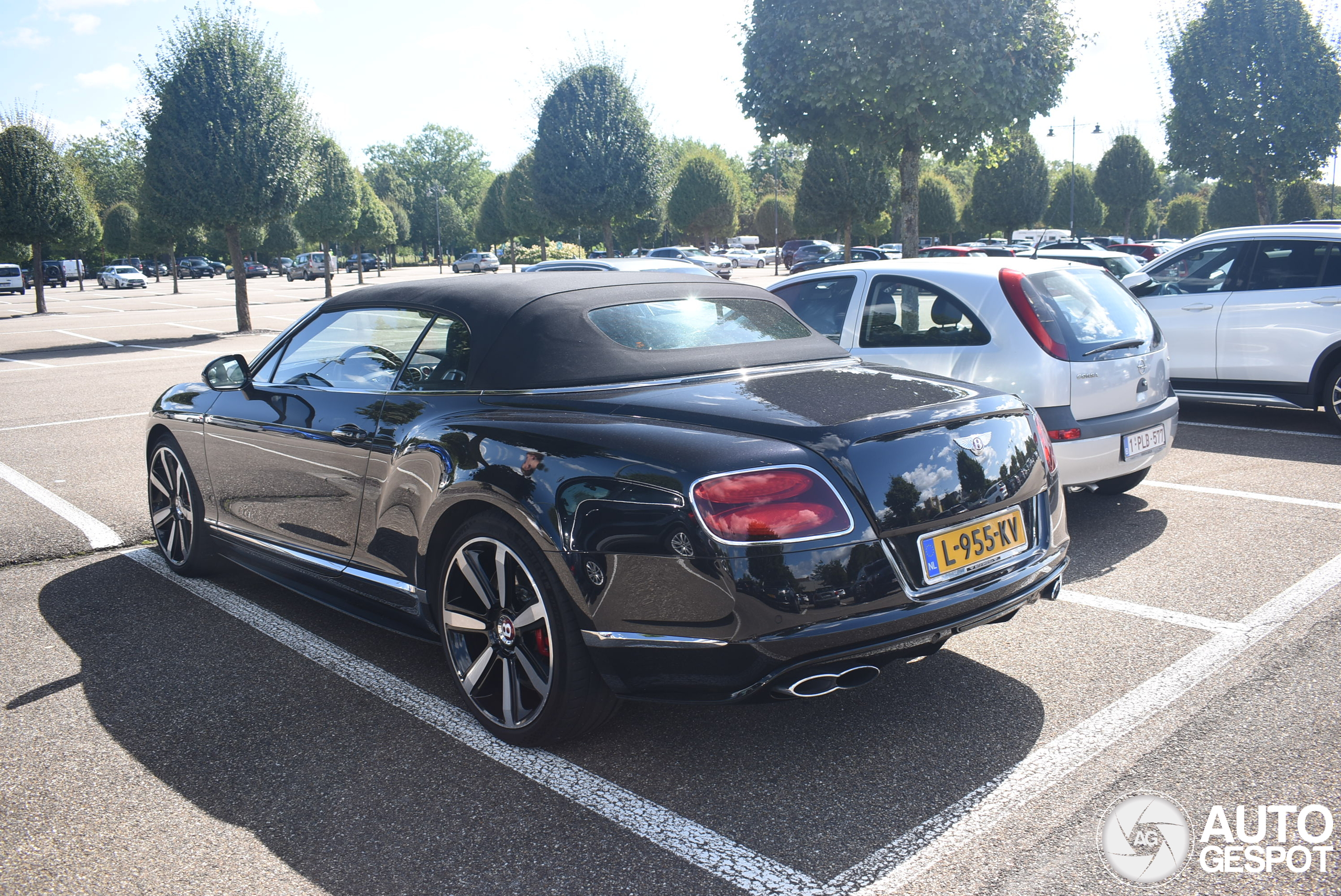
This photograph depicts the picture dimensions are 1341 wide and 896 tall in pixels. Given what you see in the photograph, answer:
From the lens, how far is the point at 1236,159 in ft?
88.1

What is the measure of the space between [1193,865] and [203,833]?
2.61m

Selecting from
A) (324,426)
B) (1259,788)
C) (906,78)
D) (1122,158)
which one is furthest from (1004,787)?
(1122,158)

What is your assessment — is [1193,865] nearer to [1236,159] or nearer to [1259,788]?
[1259,788]

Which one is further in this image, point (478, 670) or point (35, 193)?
point (35, 193)

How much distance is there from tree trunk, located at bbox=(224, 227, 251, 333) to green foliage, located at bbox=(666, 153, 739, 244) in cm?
3835

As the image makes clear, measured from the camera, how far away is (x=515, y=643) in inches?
124

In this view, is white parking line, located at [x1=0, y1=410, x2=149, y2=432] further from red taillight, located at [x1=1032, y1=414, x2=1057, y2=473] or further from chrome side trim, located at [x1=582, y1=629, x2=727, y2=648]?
red taillight, located at [x1=1032, y1=414, x2=1057, y2=473]

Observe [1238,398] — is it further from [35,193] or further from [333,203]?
[333,203]

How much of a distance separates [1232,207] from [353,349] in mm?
57626

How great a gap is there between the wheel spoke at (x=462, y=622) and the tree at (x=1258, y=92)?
29.2 m

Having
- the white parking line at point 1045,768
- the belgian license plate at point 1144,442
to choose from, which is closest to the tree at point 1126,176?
the belgian license plate at point 1144,442

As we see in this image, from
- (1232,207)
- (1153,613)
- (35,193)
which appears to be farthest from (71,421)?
(1232,207)

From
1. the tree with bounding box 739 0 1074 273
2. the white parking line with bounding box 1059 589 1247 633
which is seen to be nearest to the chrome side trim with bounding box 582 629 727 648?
the white parking line with bounding box 1059 589 1247 633

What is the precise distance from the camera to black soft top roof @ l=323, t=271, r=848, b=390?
3.43 m
